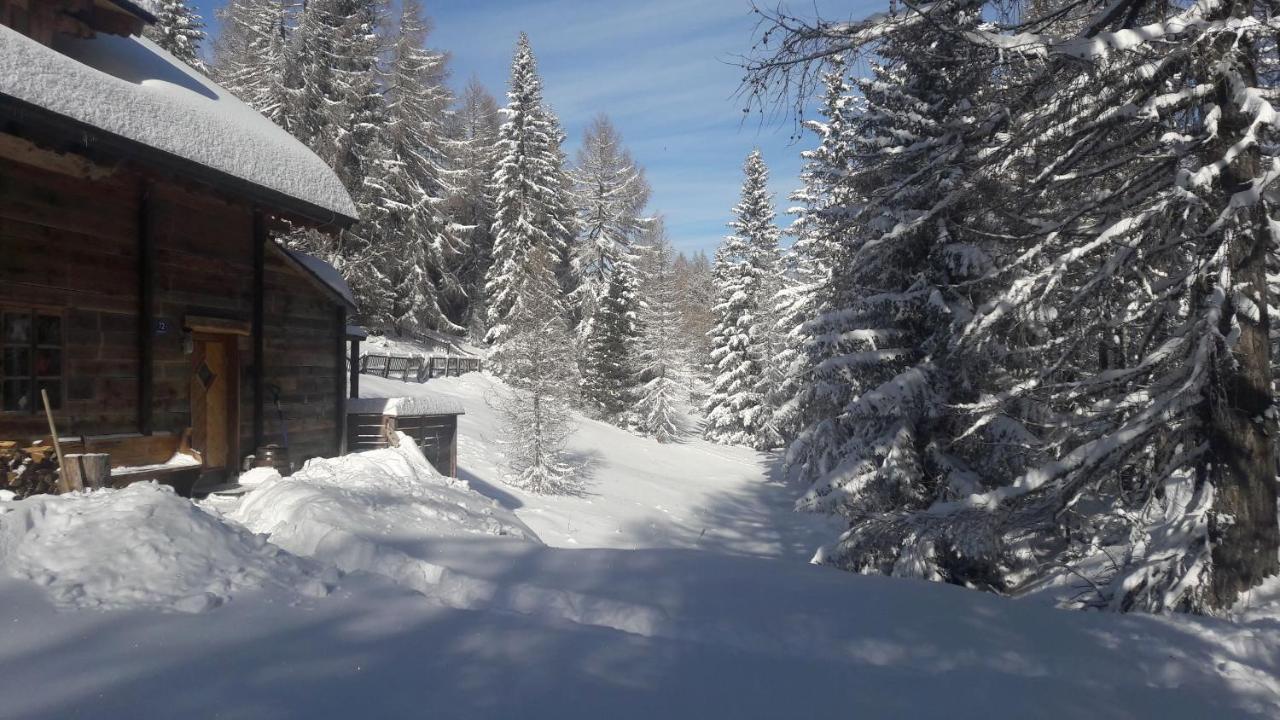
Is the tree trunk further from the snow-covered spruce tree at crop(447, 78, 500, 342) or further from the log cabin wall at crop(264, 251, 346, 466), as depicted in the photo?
the snow-covered spruce tree at crop(447, 78, 500, 342)

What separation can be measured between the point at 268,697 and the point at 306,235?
849 inches

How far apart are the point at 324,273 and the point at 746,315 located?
84.5 feet

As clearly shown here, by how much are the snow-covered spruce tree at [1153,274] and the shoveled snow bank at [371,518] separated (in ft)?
14.9

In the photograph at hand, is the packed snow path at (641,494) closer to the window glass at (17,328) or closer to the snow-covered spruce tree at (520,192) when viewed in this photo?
the snow-covered spruce tree at (520,192)

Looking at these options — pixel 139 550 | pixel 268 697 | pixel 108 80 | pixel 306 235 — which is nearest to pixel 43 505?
pixel 139 550

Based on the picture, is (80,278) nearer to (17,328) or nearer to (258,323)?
(17,328)

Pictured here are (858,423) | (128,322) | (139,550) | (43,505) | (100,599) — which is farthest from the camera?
(858,423)

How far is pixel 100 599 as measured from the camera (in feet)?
13.2

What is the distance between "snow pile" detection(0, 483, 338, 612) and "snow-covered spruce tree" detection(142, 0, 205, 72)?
26.7 meters

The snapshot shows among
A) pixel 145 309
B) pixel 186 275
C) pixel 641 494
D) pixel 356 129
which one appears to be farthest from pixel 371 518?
pixel 356 129

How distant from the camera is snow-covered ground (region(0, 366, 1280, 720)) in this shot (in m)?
3.22

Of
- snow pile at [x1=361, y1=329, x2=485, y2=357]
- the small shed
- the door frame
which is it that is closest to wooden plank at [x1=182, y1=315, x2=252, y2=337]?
the door frame

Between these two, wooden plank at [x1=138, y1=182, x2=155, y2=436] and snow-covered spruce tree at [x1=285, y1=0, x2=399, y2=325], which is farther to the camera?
snow-covered spruce tree at [x1=285, y1=0, x2=399, y2=325]

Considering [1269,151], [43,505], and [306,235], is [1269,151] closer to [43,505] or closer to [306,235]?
[43,505]
